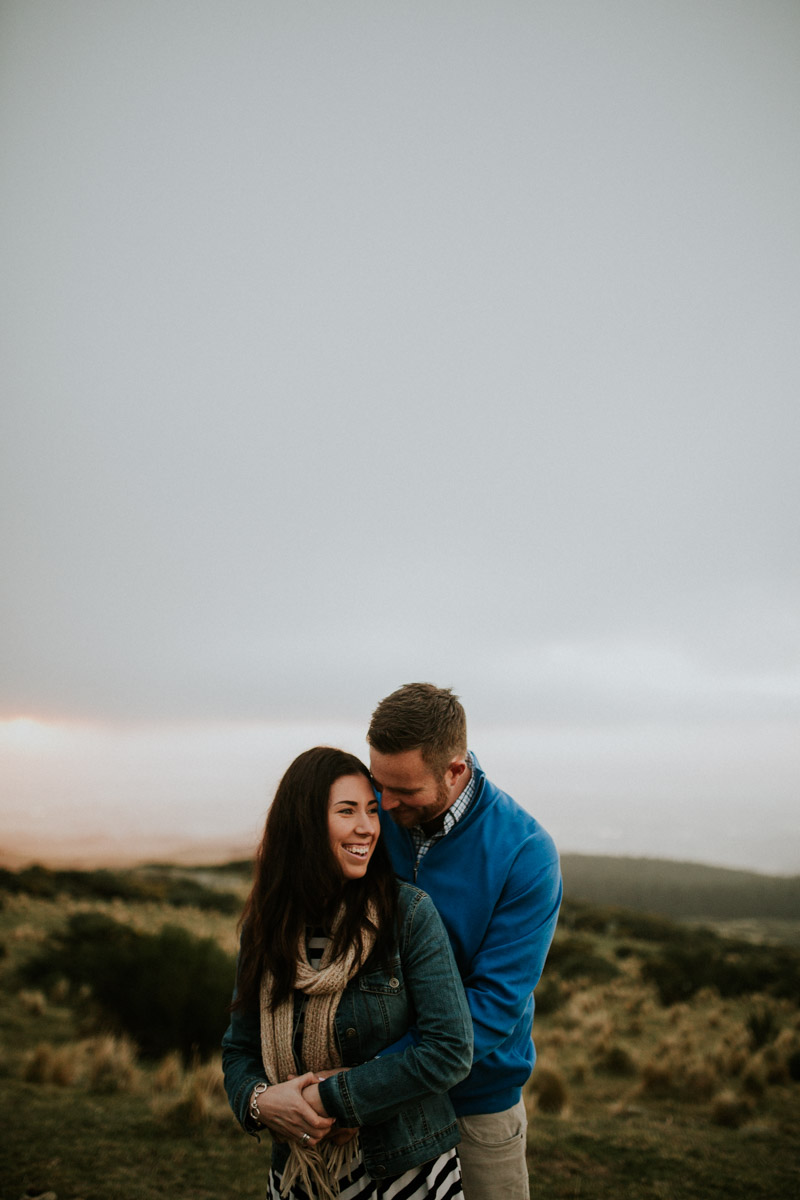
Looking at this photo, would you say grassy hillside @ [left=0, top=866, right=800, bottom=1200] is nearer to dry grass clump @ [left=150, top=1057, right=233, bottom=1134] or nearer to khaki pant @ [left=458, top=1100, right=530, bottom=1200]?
dry grass clump @ [left=150, top=1057, right=233, bottom=1134]

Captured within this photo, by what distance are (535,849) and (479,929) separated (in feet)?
1.03

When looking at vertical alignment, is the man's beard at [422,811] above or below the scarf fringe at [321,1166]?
above

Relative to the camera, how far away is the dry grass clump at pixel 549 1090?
6.75 metres

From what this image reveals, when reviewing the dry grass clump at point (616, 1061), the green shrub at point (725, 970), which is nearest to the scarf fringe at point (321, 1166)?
the dry grass clump at point (616, 1061)

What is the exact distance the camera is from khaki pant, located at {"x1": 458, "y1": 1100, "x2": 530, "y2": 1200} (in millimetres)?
2342

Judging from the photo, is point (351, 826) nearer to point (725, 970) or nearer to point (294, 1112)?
point (294, 1112)

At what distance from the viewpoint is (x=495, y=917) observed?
2232 millimetres

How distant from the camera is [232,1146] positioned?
214 inches

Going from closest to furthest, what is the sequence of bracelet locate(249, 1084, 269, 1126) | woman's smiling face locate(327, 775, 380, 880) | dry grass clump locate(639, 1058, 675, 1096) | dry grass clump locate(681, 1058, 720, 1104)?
bracelet locate(249, 1084, 269, 1126) < woman's smiling face locate(327, 775, 380, 880) < dry grass clump locate(681, 1058, 720, 1104) < dry grass clump locate(639, 1058, 675, 1096)

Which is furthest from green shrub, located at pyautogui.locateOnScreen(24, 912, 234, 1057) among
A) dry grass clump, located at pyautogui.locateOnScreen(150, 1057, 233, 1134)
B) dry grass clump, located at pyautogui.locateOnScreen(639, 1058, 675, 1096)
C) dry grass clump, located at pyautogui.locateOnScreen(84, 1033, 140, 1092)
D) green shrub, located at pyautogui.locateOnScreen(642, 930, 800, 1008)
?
green shrub, located at pyautogui.locateOnScreen(642, 930, 800, 1008)

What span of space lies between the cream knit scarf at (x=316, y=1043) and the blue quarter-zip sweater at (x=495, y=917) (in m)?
0.42

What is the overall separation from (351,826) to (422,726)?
1.36 feet

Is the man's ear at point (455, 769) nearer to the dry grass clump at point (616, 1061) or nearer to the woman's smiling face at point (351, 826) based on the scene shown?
the woman's smiling face at point (351, 826)

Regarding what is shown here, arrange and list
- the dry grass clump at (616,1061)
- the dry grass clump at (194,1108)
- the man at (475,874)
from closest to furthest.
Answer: the man at (475,874) → the dry grass clump at (194,1108) → the dry grass clump at (616,1061)
